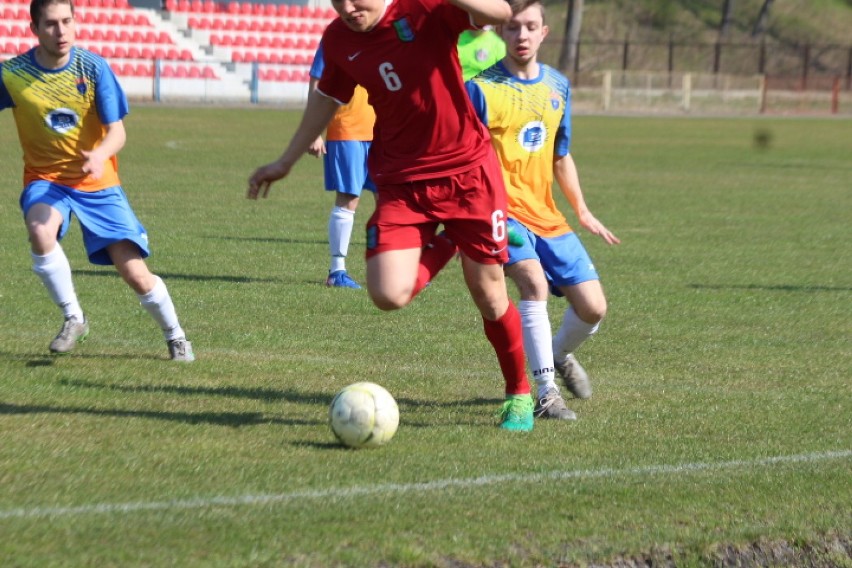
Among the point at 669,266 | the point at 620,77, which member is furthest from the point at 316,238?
the point at 620,77

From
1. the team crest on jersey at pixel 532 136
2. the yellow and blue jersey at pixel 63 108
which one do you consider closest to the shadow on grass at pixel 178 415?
the yellow and blue jersey at pixel 63 108

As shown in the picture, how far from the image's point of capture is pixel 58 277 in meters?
6.66

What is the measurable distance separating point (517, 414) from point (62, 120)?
272 cm

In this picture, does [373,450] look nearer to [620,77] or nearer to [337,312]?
[337,312]

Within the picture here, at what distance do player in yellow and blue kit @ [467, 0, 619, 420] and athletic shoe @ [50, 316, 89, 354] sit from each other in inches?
91.4

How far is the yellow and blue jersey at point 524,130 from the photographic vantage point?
5719 mm

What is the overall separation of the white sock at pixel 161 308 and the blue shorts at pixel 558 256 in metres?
1.90

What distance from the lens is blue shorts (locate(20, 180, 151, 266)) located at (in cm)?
639

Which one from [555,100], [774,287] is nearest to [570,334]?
[555,100]

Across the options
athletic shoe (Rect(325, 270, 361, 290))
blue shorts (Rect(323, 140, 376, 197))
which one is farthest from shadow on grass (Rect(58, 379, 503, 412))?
blue shorts (Rect(323, 140, 376, 197))

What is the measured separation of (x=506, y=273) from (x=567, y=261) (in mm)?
279

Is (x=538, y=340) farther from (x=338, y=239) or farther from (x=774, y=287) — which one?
(x=774, y=287)

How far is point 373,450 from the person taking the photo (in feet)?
16.3

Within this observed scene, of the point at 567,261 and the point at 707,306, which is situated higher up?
the point at 567,261
